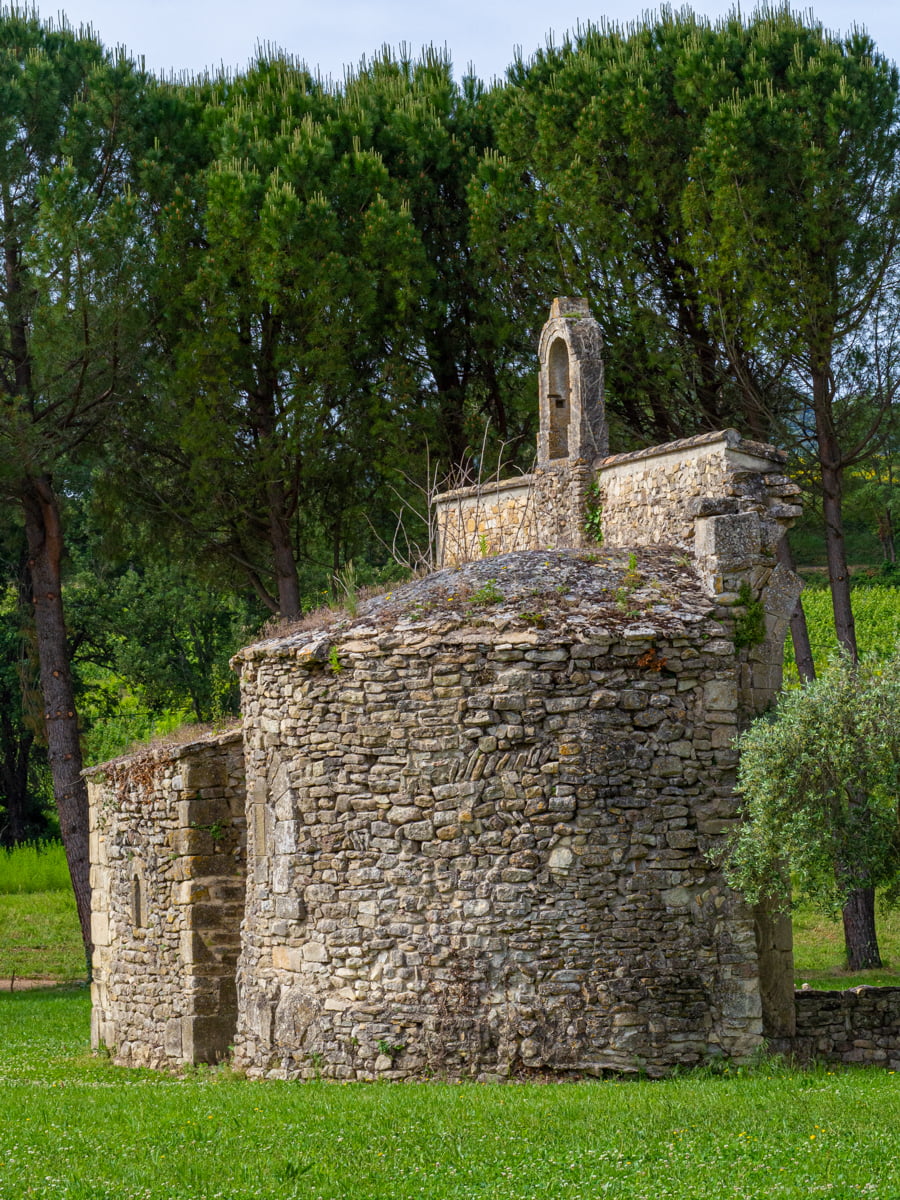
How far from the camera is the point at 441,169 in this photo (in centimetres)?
2278

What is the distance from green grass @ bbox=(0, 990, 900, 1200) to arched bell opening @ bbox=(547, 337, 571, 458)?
748 centimetres

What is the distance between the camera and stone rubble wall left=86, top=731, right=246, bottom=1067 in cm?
Answer: 1402

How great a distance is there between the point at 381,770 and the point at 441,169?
13869 mm

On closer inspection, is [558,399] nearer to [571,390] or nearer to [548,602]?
[571,390]

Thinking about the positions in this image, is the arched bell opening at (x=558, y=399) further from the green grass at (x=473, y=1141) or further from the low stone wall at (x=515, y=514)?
the green grass at (x=473, y=1141)

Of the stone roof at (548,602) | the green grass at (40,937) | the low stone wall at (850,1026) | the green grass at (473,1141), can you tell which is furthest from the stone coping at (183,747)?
the green grass at (40,937)

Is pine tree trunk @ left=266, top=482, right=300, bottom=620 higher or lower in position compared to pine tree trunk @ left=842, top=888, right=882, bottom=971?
higher

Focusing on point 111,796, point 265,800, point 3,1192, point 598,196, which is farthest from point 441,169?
point 3,1192

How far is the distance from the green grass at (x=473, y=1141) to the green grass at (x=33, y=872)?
63.4 feet

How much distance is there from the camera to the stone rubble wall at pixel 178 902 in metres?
14.0

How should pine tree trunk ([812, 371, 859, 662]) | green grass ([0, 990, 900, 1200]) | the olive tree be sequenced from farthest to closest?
1. pine tree trunk ([812, 371, 859, 662])
2. the olive tree
3. green grass ([0, 990, 900, 1200])

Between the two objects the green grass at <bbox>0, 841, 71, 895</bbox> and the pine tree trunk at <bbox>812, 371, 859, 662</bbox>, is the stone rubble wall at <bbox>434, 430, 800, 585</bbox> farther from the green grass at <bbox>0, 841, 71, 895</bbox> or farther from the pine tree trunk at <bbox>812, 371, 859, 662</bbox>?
the green grass at <bbox>0, 841, 71, 895</bbox>

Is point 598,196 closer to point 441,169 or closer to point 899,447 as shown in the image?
point 441,169

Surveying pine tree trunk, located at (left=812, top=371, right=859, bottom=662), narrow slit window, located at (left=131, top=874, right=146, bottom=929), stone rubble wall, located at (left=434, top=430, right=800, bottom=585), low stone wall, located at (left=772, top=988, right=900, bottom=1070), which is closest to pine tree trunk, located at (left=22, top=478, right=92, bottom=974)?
narrow slit window, located at (left=131, top=874, right=146, bottom=929)
